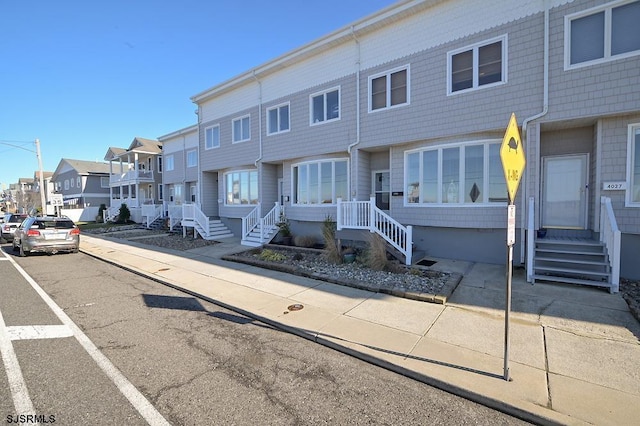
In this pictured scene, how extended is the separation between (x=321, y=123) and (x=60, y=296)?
993 cm

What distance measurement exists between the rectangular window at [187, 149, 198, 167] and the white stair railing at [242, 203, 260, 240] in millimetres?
10828

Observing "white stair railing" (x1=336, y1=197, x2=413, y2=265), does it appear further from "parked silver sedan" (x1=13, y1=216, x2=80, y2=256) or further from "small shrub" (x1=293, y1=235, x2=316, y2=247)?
"parked silver sedan" (x1=13, y1=216, x2=80, y2=256)

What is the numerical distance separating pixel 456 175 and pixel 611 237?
13.0 ft

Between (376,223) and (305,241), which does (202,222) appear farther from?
(376,223)

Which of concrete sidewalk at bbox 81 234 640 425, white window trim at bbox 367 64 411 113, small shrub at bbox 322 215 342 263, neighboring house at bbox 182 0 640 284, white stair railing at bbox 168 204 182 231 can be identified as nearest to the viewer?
concrete sidewalk at bbox 81 234 640 425

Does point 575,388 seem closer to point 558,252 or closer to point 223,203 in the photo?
point 558,252

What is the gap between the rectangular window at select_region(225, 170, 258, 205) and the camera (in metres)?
16.0

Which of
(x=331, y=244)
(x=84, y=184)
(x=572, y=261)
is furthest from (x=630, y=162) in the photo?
(x=84, y=184)

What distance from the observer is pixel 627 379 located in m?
3.40

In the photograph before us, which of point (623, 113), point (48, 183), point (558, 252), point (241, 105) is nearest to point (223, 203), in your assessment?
point (241, 105)

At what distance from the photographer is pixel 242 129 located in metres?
15.9

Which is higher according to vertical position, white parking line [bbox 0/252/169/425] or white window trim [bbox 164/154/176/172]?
white window trim [bbox 164/154/176/172]

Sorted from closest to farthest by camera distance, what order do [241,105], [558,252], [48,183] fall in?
[558,252], [241,105], [48,183]

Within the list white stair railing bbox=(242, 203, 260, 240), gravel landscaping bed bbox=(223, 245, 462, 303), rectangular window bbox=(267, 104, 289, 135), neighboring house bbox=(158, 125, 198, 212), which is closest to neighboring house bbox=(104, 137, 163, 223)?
neighboring house bbox=(158, 125, 198, 212)
